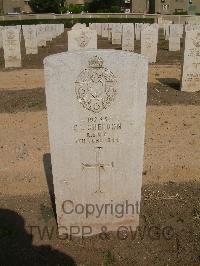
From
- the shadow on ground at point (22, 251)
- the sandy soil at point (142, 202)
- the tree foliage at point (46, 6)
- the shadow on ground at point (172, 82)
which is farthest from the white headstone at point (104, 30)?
the tree foliage at point (46, 6)

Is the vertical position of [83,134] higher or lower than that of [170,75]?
higher

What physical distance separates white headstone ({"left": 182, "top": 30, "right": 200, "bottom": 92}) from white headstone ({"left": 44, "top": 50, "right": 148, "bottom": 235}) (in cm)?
706

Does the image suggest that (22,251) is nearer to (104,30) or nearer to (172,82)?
(172,82)

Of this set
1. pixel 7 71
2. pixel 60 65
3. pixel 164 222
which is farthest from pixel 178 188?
pixel 7 71

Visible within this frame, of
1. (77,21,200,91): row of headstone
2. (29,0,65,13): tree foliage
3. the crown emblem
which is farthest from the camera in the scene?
(29,0,65,13): tree foliage

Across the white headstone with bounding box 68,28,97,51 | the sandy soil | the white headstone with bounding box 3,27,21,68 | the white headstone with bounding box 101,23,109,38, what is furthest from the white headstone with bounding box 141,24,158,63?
the white headstone with bounding box 101,23,109,38

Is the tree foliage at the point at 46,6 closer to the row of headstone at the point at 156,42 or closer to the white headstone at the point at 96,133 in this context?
the row of headstone at the point at 156,42

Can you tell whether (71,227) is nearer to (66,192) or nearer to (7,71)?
(66,192)

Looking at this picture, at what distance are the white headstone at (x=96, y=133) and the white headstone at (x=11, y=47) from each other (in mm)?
11957

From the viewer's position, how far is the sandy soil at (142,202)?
4227 mm

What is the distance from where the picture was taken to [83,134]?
13.4 feet

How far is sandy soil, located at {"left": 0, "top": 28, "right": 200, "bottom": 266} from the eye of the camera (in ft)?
13.9

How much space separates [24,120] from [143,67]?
17.4 ft

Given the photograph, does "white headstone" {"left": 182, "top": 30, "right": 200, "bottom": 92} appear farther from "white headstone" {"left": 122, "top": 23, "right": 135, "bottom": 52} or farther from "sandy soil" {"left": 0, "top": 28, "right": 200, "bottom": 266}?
"white headstone" {"left": 122, "top": 23, "right": 135, "bottom": 52}
